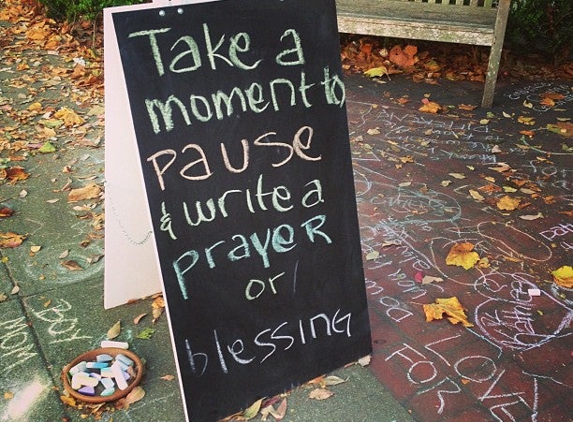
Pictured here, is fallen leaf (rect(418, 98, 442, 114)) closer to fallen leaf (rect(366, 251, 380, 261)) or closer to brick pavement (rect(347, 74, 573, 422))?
brick pavement (rect(347, 74, 573, 422))

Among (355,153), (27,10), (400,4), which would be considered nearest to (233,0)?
(355,153)

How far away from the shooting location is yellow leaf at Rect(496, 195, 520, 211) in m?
3.99

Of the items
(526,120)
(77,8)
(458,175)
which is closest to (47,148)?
(77,8)

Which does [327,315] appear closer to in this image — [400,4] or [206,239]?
[206,239]

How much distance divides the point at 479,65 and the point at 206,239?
16.4 feet

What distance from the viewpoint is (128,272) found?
3.03 m

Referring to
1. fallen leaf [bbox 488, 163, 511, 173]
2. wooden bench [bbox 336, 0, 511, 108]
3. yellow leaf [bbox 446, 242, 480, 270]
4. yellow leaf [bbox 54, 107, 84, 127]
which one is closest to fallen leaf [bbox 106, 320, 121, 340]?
yellow leaf [bbox 446, 242, 480, 270]

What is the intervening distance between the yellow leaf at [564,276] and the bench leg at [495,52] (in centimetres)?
248

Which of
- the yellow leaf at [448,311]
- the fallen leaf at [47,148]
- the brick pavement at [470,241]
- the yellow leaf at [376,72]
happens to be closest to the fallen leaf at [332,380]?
the brick pavement at [470,241]

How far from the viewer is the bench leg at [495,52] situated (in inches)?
202

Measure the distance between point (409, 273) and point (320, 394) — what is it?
105cm

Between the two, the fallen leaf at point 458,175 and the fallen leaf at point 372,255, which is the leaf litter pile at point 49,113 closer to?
the fallen leaf at point 372,255

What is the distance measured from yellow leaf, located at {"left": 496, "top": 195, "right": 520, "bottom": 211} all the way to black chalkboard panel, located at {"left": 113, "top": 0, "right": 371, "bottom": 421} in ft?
5.86

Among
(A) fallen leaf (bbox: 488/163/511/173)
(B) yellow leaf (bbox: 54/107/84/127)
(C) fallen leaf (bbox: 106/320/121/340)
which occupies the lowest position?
(A) fallen leaf (bbox: 488/163/511/173)
